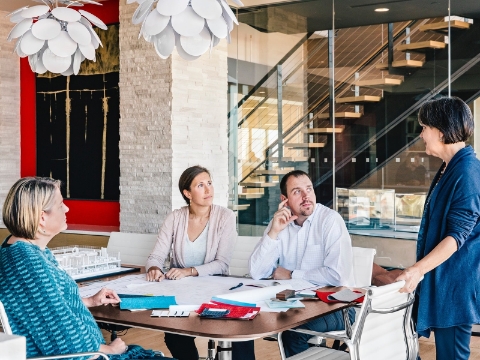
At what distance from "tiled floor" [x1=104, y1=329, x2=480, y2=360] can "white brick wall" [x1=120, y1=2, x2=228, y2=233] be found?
4.49ft

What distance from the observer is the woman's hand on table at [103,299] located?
3.01 metres

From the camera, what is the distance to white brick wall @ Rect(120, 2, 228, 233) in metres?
6.42

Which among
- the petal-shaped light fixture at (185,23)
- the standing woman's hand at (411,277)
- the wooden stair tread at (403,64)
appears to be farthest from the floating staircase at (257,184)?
the standing woman's hand at (411,277)

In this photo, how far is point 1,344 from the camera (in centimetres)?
180

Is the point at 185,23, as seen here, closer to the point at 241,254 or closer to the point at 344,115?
the point at 241,254

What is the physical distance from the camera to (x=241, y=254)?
4.51m

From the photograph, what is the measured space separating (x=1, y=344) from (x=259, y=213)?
5.33 metres

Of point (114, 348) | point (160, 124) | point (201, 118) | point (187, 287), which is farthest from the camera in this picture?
point (201, 118)

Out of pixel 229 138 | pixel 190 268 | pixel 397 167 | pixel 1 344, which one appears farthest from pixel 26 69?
pixel 1 344

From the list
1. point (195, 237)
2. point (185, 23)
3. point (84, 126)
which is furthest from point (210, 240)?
point (84, 126)

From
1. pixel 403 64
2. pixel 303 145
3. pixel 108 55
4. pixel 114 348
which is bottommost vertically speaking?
pixel 114 348

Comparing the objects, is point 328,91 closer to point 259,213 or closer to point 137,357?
point 259,213

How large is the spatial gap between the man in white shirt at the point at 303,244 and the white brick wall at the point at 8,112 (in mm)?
5237

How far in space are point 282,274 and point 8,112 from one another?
5590 millimetres
